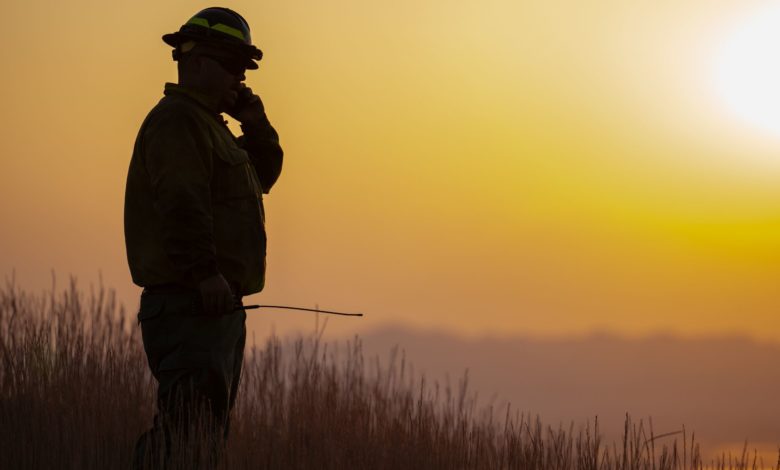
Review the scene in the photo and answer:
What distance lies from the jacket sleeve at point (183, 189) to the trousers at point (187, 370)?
23cm

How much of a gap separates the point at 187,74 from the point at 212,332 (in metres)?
1.22

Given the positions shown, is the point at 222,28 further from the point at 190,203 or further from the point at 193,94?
the point at 190,203

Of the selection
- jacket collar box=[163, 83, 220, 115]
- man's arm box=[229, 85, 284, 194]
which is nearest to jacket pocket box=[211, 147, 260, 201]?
jacket collar box=[163, 83, 220, 115]

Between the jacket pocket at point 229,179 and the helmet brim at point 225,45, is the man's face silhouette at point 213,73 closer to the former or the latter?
the helmet brim at point 225,45

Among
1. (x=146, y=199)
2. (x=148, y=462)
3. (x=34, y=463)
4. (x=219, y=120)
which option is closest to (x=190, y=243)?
(x=146, y=199)

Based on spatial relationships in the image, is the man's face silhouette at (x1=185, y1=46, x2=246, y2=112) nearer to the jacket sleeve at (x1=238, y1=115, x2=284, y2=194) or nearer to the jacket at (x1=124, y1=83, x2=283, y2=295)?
the jacket at (x1=124, y1=83, x2=283, y2=295)

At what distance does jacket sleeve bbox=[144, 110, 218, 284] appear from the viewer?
15.3 feet

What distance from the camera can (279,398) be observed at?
7.41 metres

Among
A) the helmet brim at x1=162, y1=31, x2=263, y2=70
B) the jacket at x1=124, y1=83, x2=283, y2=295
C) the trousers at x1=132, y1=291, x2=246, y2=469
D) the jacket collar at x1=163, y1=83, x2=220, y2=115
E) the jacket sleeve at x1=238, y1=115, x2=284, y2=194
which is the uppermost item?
the helmet brim at x1=162, y1=31, x2=263, y2=70

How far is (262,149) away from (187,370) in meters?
1.42

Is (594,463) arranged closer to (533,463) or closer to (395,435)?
(533,463)

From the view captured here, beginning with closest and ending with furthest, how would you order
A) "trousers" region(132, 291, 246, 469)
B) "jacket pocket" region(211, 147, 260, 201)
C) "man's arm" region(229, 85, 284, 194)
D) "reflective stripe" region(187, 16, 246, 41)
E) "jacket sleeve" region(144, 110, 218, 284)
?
"jacket sleeve" region(144, 110, 218, 284)
"trousers" region(132, 291, 246, 469)
"jacket pocket" region(211, 147, 260, 201)
"reflective stripe" region(187, 16, 246, 41)
"man's arm" region(229, 85, 284, 194)

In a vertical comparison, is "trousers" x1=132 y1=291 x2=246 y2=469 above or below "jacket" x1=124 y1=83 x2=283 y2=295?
below

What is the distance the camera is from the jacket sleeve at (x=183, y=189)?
4660mm
